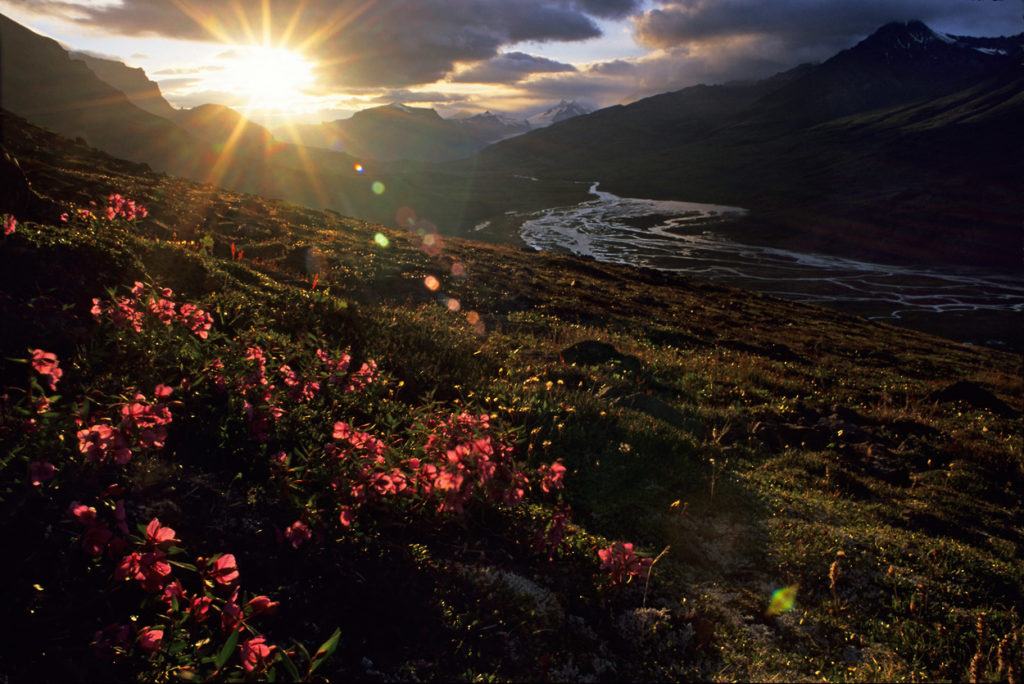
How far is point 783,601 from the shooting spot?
4.64 meters

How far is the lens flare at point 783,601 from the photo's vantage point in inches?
178

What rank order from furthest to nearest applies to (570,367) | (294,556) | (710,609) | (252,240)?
(252,240) < (570,367) < (710,609) < (294,556)

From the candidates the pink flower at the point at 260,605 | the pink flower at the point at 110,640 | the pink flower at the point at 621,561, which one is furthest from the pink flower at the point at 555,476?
the pink flower at the point at 110,640

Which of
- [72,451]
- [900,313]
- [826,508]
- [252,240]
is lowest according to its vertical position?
[900,313]

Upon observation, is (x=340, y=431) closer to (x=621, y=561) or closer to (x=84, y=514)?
(x=84, y=514)

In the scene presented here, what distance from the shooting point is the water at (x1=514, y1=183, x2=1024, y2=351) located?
275 ft

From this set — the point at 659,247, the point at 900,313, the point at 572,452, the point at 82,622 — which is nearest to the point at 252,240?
the point at 572,452

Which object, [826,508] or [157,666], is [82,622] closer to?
[157,666]

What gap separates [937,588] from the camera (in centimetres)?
506

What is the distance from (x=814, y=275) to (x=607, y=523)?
415 feet

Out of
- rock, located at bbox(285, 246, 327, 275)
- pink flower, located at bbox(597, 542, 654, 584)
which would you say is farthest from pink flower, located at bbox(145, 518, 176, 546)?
rock, located at bbox(285, 246, 327, 275)

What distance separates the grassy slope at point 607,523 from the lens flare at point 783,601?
0.06 m

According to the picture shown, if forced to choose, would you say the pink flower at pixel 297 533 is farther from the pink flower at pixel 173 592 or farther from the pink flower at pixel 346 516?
the pink flower at pixel 173 592

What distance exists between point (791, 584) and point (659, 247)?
139 metres
